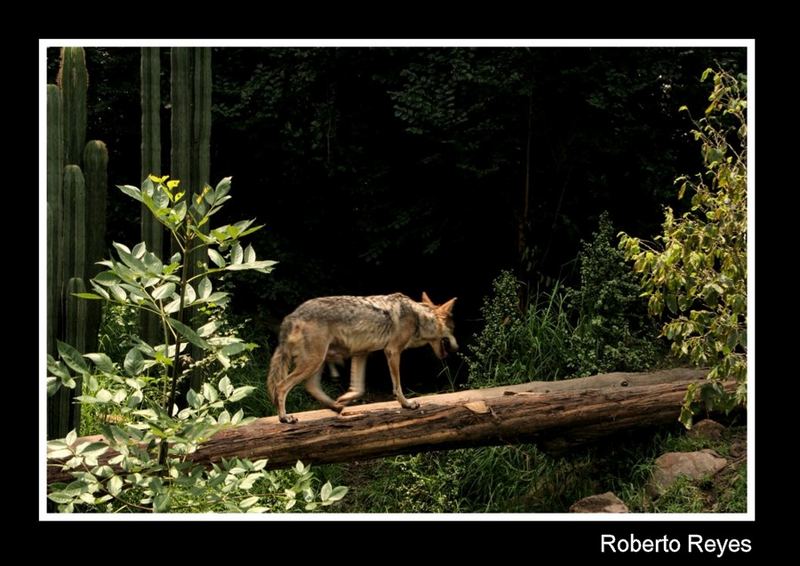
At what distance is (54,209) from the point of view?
766 cm

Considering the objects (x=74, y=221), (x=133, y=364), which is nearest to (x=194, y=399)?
(x=133, y=364)

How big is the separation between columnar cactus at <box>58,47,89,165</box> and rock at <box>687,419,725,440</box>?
5.46m

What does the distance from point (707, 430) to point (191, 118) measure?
5025 millimetres

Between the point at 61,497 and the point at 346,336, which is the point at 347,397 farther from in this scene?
the point at 61,497

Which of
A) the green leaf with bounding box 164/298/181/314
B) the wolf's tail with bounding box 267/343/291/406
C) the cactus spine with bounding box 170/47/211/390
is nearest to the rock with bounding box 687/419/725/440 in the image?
the wolf's tail with bounding box 267/343/291/406

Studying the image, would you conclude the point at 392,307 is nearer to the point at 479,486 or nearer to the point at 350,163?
the point at 479,486

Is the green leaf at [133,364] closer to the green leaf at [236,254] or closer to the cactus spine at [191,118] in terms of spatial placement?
the green leaf at [236,254]

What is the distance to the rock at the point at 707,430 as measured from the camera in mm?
8703

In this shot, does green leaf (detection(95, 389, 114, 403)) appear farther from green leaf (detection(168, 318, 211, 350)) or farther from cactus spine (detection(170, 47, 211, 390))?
cactus spine (detection(170, 47, 211, 390))

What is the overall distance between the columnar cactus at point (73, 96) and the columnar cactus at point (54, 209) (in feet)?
0.42

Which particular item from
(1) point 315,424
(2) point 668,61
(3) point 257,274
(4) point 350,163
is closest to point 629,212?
(2) point 668,61

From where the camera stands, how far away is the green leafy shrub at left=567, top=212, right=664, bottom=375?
9.32m


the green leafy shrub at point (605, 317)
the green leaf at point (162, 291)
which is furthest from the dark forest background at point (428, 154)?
the green leaf at point (162, 291)

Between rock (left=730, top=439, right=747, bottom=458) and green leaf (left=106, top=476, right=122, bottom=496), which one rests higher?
green leaf (left=106, top=476, right=122, bottom=496)
